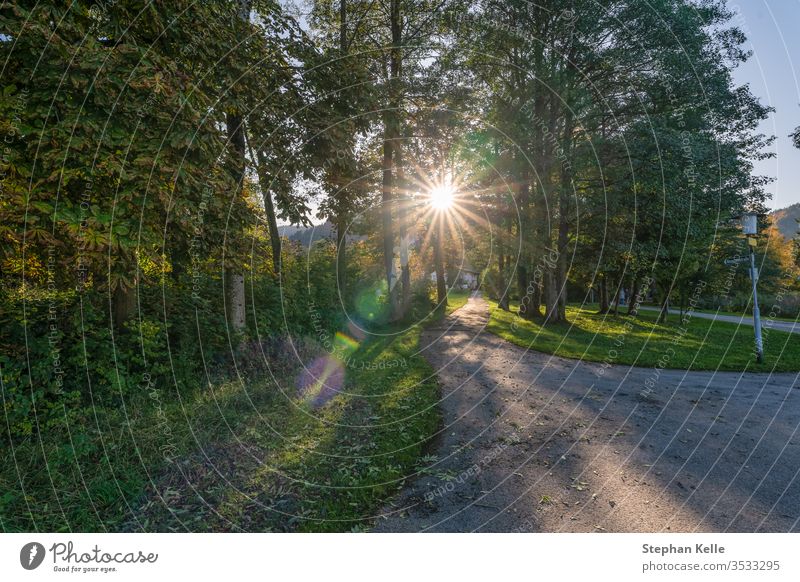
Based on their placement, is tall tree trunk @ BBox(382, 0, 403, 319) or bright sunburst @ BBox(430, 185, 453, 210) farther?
bright sunburst @ BBox(430, 185, 453, 210)

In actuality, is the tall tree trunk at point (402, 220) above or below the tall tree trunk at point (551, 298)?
above

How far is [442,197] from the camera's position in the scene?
24172 millimetres

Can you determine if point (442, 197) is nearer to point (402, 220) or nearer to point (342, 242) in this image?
point (402, 220)

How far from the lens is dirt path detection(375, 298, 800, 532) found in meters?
4.19

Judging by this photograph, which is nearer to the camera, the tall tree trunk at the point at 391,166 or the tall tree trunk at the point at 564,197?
the tall tree trunk at the point at 391,166

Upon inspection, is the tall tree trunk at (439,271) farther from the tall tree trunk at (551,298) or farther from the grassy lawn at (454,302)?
the tall tree trunk at (551,298)

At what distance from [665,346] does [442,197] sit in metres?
14.8

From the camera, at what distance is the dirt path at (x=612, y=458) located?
165 inches
